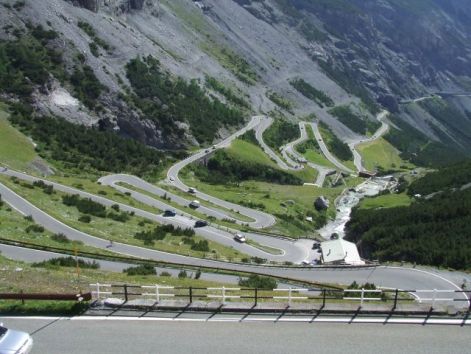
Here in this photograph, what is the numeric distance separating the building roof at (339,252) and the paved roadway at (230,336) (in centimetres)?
4093

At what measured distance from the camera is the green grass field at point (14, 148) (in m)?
79.3

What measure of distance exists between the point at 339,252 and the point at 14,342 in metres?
52.9

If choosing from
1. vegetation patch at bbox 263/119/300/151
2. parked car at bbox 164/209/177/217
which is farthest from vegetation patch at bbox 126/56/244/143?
parked car at bbox 164/209/177/217

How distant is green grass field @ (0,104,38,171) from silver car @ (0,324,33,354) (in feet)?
222

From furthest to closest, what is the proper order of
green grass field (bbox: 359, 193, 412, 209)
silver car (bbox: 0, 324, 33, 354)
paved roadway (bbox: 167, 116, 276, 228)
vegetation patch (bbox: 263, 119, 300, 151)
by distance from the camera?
1. vegetation patch (bbox: 263, 119, 300, 151)
2. green grass field (bbox: 359, 193, 412, 209)
3. paved roadway (bbox: 167, 116, 276, 228)
4. silver car (bbox: 0, 324, 33, 354)

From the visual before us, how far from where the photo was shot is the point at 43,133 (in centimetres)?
9806

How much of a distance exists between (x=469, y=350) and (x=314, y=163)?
148m

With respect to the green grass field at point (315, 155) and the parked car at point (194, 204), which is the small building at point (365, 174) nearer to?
the green grass field at point (315, 155)

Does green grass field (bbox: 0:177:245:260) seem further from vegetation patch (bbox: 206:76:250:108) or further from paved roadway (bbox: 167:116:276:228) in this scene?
vegetation patch (bbox: 206:76:250:108)

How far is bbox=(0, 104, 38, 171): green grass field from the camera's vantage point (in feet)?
260

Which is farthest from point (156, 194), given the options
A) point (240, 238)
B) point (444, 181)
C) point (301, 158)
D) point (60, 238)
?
point (301, 158)

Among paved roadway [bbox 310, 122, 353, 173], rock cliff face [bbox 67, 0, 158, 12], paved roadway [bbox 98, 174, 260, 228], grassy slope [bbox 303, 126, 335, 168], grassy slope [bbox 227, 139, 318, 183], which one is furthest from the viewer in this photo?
paved roadway [bbox 310, 122, 353, 173]

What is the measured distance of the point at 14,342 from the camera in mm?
15195

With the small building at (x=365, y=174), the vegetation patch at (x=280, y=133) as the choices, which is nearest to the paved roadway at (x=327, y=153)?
the small building at (x=365, y=174)
